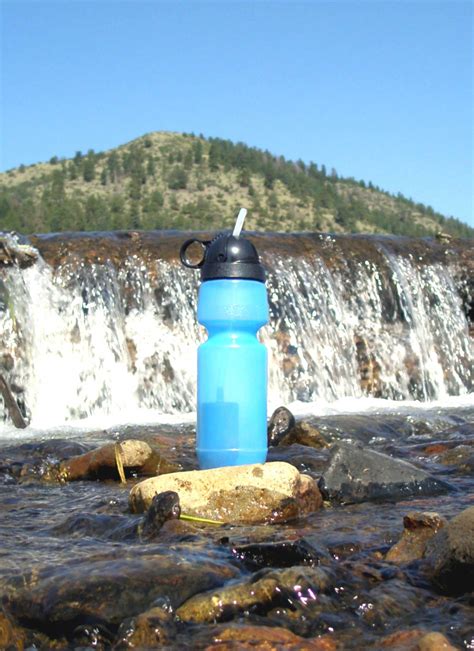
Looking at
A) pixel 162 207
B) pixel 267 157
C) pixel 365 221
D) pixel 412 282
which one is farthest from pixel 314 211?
pixel 412 282

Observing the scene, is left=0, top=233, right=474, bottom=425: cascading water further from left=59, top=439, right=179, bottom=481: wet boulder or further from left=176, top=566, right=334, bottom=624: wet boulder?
left=176, top=566, right=334, bottom=624: wet boulder

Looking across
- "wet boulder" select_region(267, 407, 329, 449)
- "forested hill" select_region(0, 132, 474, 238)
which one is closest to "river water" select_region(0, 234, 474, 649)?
"wet boulder" select_region(267, 407, 329, 449)

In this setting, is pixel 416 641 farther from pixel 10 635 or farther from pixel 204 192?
pixel 204 192

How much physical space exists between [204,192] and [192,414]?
72.1 meters

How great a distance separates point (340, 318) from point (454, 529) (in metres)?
11.3

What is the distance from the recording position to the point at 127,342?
12.7m

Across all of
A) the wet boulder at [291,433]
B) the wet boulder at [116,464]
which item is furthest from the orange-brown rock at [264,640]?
the wet boulder at [291,433]

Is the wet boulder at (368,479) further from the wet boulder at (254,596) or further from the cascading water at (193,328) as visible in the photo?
the cascading water at (193,328)

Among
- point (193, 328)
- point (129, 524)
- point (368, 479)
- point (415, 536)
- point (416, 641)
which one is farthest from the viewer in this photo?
point (193, 328)

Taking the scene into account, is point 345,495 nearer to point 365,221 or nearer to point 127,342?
point 127,342

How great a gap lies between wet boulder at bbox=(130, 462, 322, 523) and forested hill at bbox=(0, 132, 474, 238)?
48507 millimetres

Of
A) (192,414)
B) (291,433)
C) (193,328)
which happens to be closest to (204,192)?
(193,328)

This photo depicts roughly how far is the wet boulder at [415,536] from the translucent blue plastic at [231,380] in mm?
1308

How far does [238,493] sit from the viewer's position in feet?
13.3
